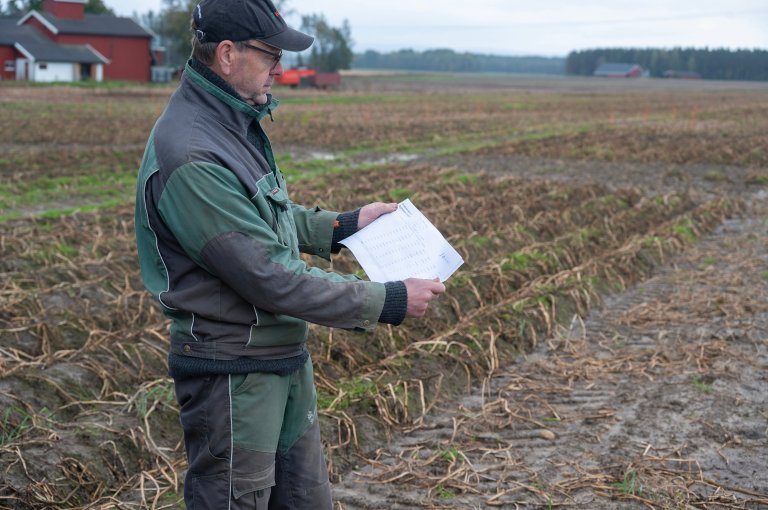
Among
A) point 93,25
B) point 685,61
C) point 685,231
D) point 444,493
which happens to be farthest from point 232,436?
point 685,61

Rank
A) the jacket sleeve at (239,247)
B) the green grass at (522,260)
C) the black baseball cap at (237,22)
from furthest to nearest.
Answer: the green grass at (522,260) < the black baseball cap at (237,22) < the jacket sleeve at (239,247)

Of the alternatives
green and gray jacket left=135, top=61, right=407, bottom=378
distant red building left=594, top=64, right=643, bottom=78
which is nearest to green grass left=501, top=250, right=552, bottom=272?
green and gray jacket left=135, top=61, right=407, bottom=378

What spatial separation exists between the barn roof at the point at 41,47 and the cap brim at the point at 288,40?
5374 centimetres

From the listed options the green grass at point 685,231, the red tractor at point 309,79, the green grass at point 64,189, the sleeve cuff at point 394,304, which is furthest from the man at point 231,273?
the red tractor at point 309,79

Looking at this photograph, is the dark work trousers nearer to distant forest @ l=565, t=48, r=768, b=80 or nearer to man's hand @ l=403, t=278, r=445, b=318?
man's hand @ l=403, t=278, r=445, b=318

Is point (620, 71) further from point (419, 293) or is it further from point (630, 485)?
point (419, 293)

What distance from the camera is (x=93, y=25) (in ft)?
188

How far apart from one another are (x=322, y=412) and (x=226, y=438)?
249cm

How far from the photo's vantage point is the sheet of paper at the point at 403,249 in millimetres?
3080

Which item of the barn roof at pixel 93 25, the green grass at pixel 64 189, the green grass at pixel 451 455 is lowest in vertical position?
the green grass at pixel 64 189

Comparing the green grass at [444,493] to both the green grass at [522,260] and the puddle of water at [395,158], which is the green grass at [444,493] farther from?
the puddle of water at [395,158]

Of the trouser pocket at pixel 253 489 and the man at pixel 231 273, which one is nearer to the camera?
the man at pixel 231 273

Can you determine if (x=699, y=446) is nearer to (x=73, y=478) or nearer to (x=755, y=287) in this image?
(x=73, y=478)

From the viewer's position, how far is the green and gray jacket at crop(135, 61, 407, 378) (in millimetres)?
2641
